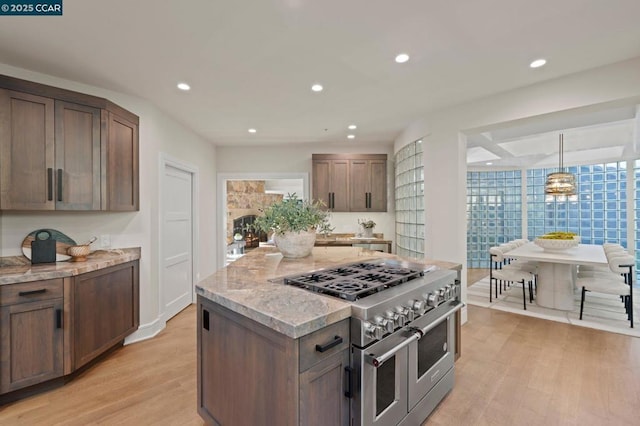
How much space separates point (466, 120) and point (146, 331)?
4308 mm

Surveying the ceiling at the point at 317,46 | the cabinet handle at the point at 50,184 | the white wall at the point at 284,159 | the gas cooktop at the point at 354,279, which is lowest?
the gas cooktop at the point at 354,279

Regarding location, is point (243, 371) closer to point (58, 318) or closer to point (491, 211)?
point (58, 318)

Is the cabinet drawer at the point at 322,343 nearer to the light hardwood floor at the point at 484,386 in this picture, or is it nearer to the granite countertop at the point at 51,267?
the light hardwood floor at the point at 484,386

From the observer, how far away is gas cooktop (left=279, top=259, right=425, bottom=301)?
1.46m

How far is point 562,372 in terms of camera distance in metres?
2.38

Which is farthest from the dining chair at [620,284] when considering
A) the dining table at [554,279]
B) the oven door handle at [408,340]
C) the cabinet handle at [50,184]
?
the cabinet handle at [50,184]

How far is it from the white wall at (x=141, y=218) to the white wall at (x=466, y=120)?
3301 millimetres

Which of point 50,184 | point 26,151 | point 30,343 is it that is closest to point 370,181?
point 50,184

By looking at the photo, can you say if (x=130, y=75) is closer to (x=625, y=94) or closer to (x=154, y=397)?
(x=154, y=397)

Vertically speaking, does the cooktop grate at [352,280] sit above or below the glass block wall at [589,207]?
below

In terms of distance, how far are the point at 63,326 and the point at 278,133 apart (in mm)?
3402

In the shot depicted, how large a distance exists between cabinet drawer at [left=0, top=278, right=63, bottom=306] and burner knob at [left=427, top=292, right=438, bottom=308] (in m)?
2.69

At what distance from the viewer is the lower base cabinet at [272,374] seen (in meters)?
1.12

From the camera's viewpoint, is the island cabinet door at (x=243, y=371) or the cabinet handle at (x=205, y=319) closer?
the island cabinet door at (x=243, y=371)
